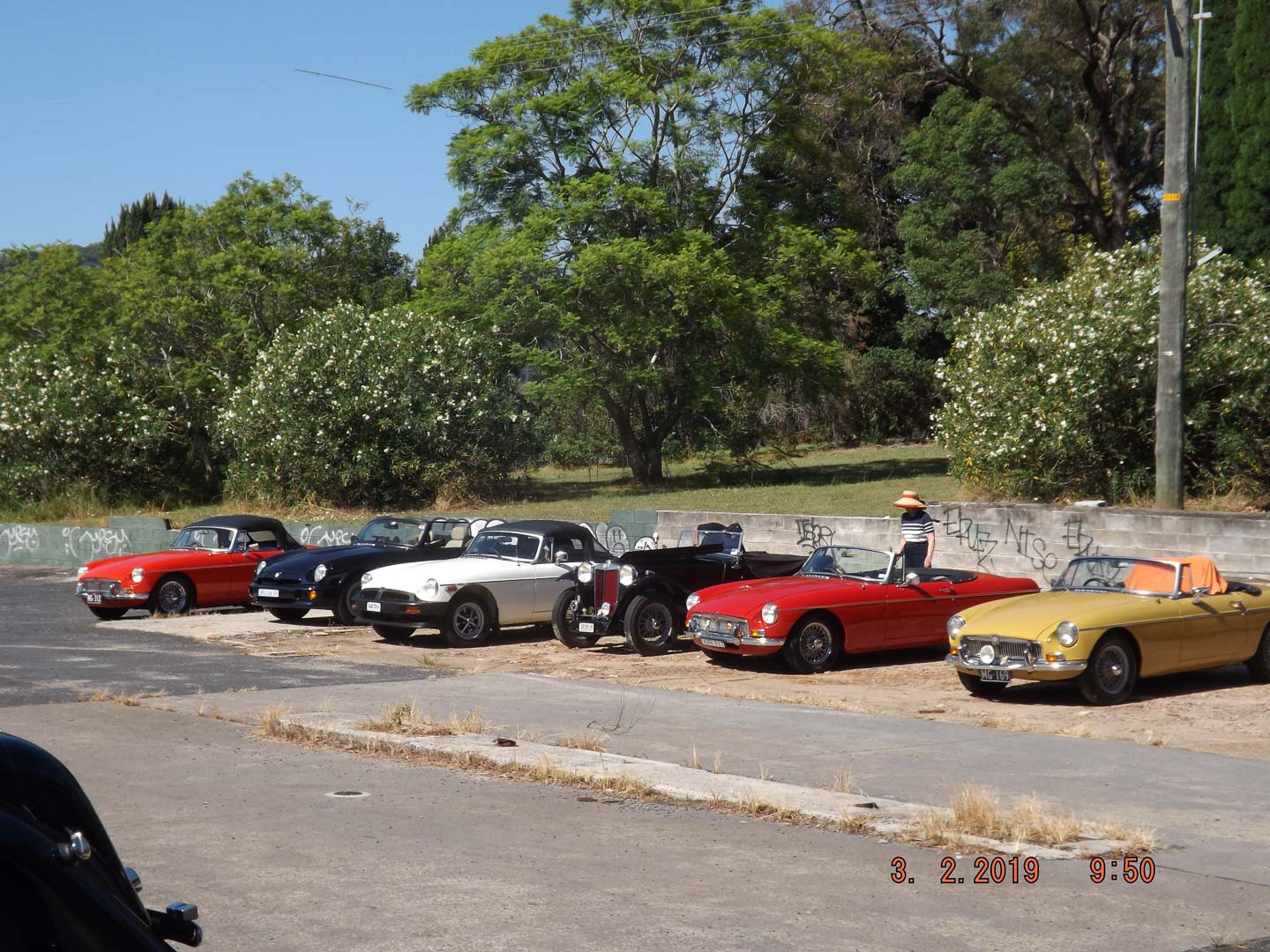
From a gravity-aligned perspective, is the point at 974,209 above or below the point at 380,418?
above

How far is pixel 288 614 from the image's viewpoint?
63.3 feet

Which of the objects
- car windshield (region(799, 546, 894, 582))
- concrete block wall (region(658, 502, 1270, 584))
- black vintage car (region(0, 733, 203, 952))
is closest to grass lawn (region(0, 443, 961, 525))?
concrete block wall (region(658, 502, 1270, 584))

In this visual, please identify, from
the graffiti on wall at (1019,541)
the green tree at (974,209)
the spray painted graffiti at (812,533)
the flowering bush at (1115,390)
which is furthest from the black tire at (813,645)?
the green tree at (974,209)

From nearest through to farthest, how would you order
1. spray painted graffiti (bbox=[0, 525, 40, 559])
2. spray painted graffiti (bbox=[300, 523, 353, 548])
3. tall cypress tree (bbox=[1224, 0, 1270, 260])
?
tall cypress tree (bbox=[1224, 0, 1270, 260])
spray painted graffiti (bbox=[300, 523, 353, 548])
spray painted graffiti (bbox=[0, 525, 40, 559])

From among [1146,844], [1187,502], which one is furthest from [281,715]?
[1187,502]

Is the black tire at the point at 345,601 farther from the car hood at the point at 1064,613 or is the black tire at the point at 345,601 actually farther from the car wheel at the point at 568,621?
the car hood at the point at 1064,613

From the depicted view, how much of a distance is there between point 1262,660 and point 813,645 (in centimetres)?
434

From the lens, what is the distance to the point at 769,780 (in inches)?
331

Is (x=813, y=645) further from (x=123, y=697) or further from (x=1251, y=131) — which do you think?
(x=1251, y=131)

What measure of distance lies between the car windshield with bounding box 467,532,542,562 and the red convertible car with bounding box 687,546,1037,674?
307 cm

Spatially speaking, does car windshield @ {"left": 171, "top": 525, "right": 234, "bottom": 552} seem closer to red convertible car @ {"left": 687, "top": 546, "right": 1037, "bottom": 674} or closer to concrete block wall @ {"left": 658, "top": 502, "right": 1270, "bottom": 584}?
concrete block wall @ {"left": 658, "top": 502, "right": 1270, "bottom": 584}

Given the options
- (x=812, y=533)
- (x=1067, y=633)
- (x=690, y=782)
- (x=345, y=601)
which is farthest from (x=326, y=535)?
(x=690, y=782)

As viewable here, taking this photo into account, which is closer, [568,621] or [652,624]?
[652,624]

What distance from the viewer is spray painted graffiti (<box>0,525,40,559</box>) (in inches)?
1288
